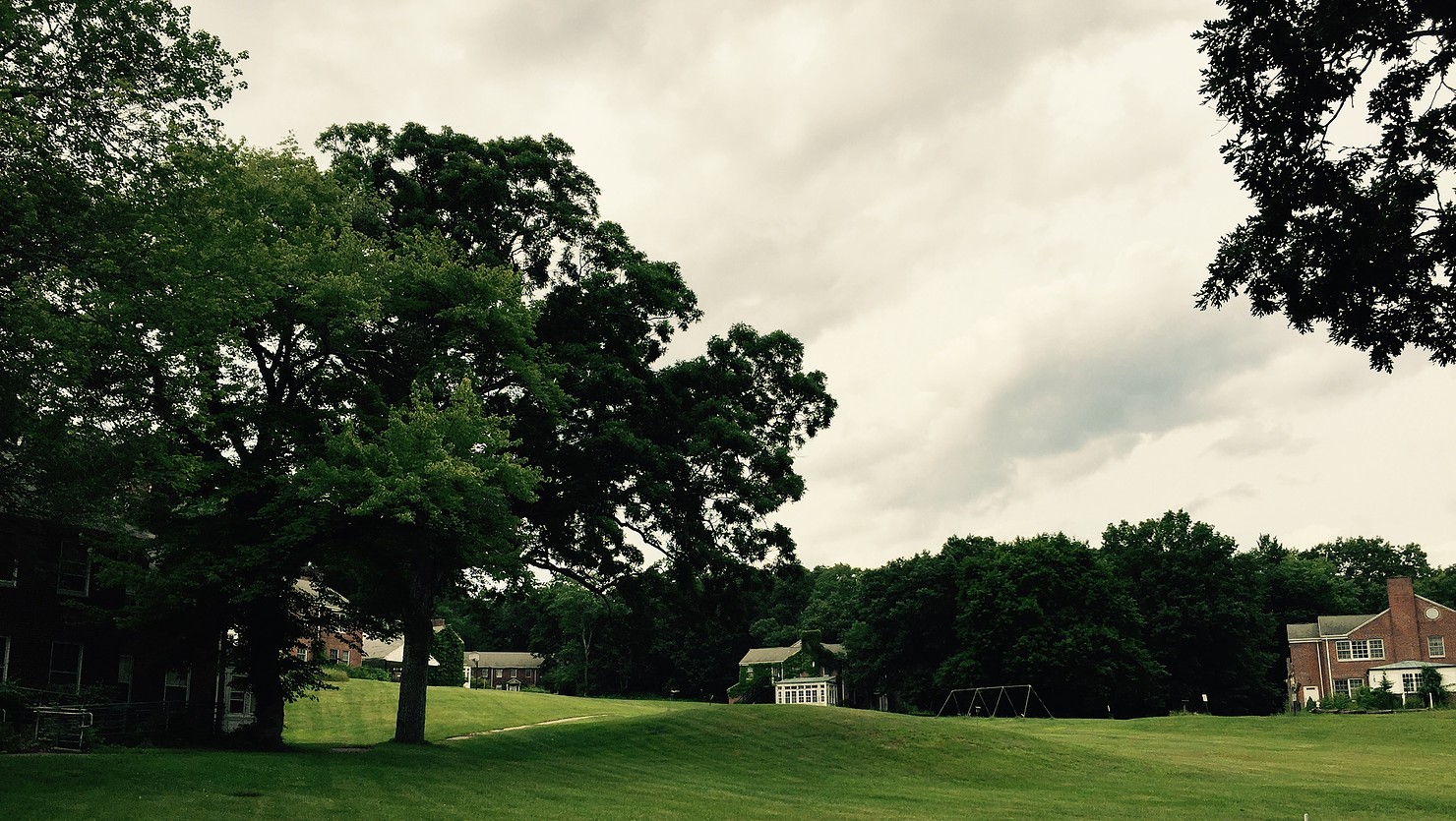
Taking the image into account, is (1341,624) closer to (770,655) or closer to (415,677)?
(770,655)

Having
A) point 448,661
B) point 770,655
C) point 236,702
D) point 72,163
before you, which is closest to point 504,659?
point 770,655

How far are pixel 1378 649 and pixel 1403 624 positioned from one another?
275cm

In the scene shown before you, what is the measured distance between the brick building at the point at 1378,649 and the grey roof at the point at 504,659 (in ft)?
299

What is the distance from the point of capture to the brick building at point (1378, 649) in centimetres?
7862

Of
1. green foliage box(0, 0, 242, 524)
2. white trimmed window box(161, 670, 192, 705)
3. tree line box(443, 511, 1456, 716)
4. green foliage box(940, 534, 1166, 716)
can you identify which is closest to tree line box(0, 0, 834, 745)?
green foliage box(0, 0, 242, 524)

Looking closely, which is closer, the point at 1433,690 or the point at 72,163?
the point at 72,163

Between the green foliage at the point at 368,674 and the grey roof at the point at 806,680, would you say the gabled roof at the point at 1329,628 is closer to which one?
the grey roof at the point at 806,680

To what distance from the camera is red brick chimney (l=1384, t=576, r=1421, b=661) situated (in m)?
80.4

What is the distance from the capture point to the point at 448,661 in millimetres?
90250

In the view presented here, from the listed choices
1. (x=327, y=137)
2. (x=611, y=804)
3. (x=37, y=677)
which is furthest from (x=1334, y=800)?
(x=37, y=677)

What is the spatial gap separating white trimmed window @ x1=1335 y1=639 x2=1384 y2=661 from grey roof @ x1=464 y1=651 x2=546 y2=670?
3688 inches

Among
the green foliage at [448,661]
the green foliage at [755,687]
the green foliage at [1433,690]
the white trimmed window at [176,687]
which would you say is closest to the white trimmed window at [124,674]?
the white trimmed window at [176,687]

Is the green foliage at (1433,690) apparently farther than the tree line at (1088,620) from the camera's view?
No

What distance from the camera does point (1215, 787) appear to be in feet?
92.1
